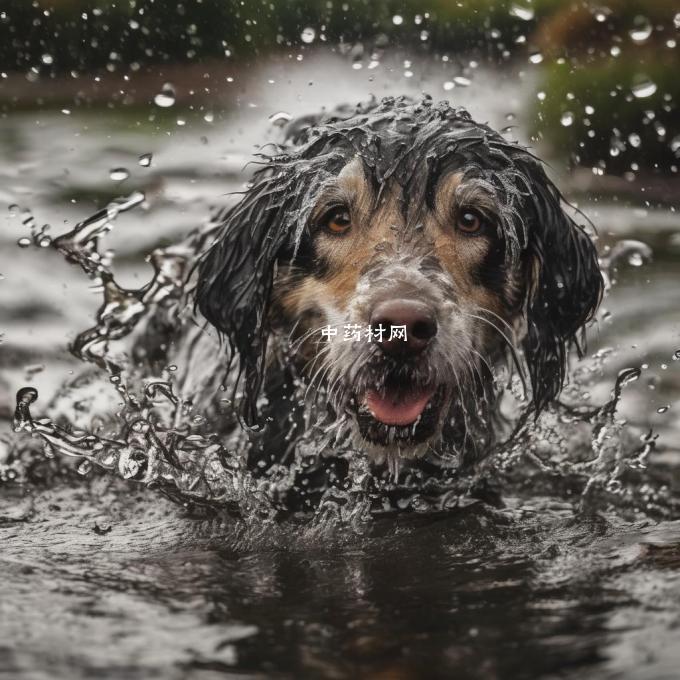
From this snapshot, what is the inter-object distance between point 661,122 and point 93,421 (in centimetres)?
827

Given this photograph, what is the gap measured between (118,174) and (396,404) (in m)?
6.12

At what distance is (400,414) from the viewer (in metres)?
4.33

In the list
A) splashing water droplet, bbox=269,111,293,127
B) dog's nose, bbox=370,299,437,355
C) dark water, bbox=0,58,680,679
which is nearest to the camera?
dark water, bbox=0,58,680,679

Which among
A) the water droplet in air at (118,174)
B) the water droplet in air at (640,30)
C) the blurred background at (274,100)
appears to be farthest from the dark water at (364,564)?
the water droplet in air at (640,30)

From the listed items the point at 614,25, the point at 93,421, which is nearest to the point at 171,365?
the point at 93,421

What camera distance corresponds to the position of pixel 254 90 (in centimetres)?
1223

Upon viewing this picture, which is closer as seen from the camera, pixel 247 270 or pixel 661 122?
pixel 247 270

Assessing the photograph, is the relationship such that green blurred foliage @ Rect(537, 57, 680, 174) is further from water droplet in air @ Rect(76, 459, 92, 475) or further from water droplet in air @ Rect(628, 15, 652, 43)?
water droplet in air @ Rect(76, 459, 92, 475)

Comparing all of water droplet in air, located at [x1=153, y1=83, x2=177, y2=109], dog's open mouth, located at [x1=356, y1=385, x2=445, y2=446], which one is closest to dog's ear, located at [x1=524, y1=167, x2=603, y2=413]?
dog's open mouth, located at [x1=356, y1=385, x2=445, y2=446]

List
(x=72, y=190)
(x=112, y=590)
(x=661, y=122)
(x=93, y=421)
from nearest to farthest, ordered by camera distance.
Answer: (x=112, y=590)
(x=93, y=421)
(x=72, y=190)
(x=661, y=122)

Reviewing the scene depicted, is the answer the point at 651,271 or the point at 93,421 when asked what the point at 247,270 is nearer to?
the point at 93,421

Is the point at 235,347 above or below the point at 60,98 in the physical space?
below

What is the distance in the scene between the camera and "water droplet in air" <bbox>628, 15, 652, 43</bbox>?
40.4ft

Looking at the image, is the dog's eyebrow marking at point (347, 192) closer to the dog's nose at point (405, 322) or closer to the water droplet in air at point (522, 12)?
the dog's nose at point (405, 322)
